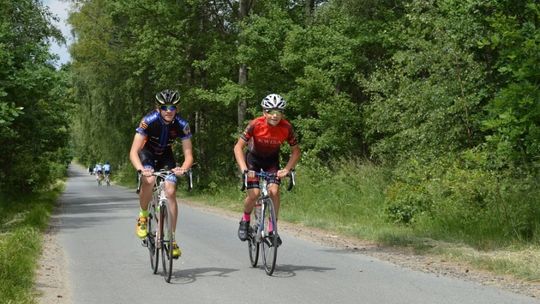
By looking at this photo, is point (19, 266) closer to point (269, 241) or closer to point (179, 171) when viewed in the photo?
point (179, 171)

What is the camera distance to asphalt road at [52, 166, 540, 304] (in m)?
6.53

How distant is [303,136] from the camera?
23.6 meters

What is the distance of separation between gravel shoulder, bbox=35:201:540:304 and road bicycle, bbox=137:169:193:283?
1100 millimetres

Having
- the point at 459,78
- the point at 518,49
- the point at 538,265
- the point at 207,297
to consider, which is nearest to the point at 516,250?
the point at 538,265

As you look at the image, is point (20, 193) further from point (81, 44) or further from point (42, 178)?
point (81, 44)

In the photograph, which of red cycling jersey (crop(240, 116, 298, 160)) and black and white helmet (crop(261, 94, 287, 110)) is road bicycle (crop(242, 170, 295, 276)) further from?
black and white helmet (crop(261, 94, 287, 110))

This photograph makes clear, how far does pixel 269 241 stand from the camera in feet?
25.9

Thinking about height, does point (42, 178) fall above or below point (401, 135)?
below

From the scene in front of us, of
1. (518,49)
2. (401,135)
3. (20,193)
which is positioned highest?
(518,49)

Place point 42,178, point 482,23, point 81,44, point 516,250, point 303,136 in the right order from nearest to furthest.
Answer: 1. point 516,250
2. point 482,23
3. point 303,136
4. point 42,178
5. point 81,44

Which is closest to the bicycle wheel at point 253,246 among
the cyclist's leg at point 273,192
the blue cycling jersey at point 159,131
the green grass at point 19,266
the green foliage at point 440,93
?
the cyclist's leg at point 273,192

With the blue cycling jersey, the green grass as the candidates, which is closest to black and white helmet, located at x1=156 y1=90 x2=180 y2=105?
the blue cycling jersey

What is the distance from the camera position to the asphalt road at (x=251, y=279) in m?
6.53

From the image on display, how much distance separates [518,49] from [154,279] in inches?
262
